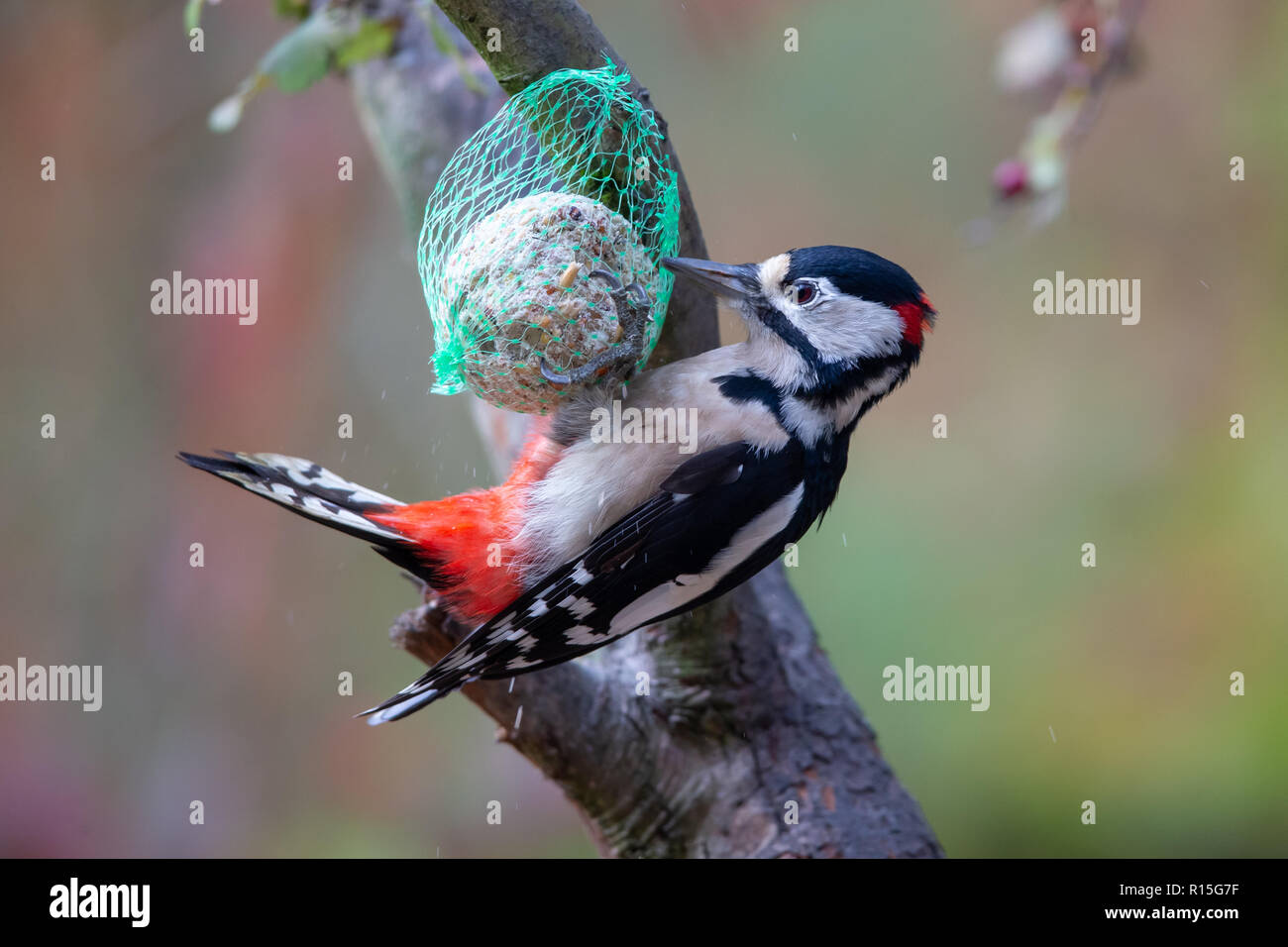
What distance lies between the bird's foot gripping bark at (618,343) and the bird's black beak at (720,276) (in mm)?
111

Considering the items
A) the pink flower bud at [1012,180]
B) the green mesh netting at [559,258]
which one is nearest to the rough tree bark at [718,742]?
the green mesh netting at [559,258]

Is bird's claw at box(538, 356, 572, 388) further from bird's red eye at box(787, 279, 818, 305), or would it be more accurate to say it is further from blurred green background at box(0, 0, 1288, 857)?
blurred green background at box(0, 0, 1288, 857)

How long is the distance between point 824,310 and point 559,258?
1.69ft

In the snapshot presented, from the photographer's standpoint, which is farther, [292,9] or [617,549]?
[292,9]

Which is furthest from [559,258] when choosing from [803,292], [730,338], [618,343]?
[730,338]

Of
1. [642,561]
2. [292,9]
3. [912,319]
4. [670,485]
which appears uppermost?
[292,9]

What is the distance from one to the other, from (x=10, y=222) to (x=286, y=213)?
3.36 feet

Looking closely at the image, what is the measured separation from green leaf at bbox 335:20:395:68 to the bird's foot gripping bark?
32.1 inches

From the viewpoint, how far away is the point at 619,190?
6.44 ft

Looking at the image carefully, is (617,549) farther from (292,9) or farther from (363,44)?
(292,9)

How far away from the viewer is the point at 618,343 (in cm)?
189

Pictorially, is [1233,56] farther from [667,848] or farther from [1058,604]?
[667,848]

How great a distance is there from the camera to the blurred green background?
389 centimetres

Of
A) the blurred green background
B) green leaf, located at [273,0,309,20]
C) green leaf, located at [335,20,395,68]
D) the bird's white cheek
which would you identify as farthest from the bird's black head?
the blurred green background
